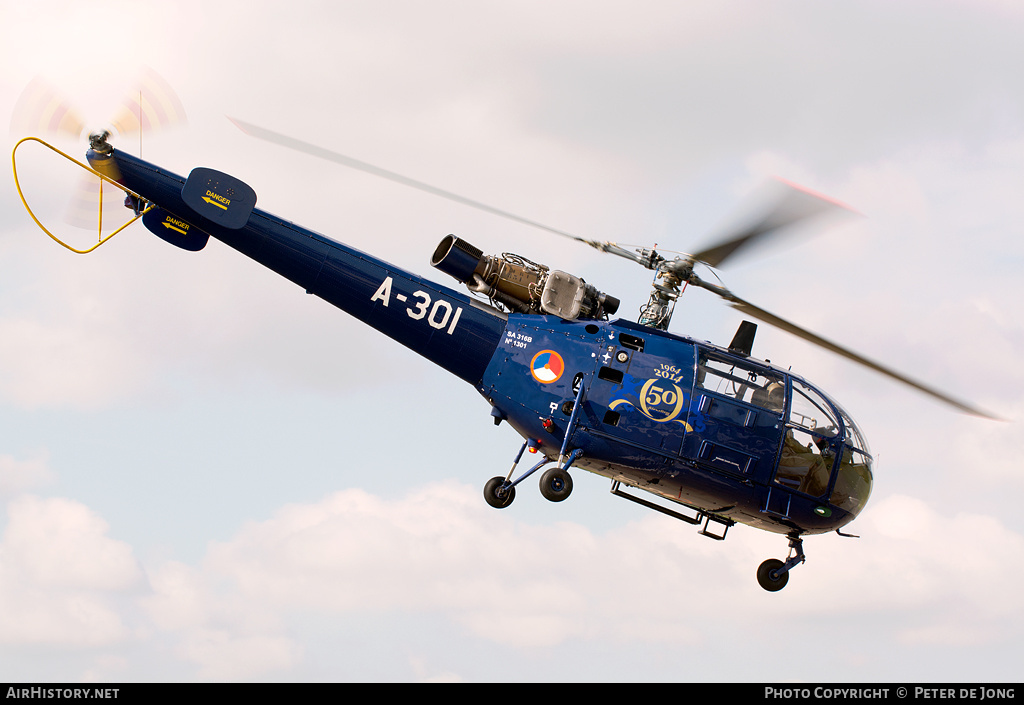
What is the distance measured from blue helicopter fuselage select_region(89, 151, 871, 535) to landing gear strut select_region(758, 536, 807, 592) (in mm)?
607

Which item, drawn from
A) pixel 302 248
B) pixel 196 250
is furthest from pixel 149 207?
pixel 302 248

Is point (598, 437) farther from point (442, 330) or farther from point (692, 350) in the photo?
point (442, 330)

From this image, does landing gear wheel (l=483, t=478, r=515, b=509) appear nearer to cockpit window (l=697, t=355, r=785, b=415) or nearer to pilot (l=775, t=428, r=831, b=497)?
cockpit window (l=697, t=355, r=785, b=415)

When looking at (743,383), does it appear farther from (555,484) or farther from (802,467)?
(555,484)

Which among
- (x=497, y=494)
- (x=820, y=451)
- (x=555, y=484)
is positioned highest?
(x=820, y=451)

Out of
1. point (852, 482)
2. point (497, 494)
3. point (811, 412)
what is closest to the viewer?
point (497, 494)

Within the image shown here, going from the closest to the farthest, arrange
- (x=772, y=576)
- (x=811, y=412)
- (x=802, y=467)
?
(x=802, y=467) < (x=811, y=412) < (x=772, y=576)

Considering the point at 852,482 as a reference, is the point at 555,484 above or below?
below

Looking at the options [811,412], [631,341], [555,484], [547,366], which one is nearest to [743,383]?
[811,412]

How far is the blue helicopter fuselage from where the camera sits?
21.8 m

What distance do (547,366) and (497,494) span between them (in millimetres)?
2953

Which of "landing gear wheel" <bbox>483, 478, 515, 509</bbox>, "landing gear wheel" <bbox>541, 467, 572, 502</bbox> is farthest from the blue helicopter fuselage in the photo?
"landing gear wheel" <bbox>483, 478, 515, 509</bbox>

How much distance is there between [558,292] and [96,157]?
34.2 feet

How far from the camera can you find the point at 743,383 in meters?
22.2
